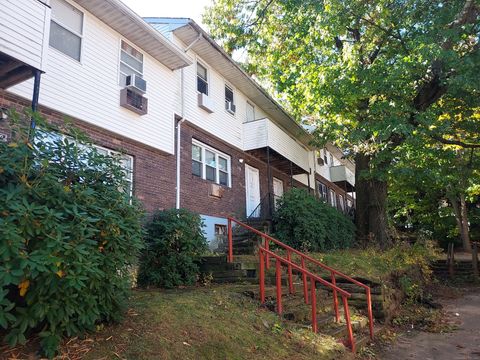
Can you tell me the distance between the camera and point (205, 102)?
527 inches

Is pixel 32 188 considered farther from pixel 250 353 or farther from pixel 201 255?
pixel 201 255

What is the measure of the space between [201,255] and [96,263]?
201 inches

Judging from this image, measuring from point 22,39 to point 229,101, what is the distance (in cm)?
947

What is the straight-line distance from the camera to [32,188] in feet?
12.8

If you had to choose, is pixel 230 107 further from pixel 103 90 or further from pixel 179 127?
pixel 103 90

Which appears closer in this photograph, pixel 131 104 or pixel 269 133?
pixel 131 104

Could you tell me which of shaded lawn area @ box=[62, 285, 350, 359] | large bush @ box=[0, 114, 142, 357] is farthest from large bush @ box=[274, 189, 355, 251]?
large bush @ box=[0, 114, 142, 357]

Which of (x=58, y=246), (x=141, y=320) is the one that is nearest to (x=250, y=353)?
(x=141, y=320)

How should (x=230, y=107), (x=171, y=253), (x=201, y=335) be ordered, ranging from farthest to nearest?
(x=230, y=107) < (x=171, y=253) < (x=201, y=335)

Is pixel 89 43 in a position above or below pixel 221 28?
below

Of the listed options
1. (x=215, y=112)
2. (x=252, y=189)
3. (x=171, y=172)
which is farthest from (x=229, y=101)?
(x=171, y=172)

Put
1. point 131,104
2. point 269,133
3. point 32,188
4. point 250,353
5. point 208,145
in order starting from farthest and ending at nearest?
point 269,133, point 208,145, point 131,104, point 250,353, point 32,188

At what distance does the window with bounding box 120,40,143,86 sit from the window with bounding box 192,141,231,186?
124 inches

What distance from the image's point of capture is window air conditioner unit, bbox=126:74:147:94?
33.2 feet
